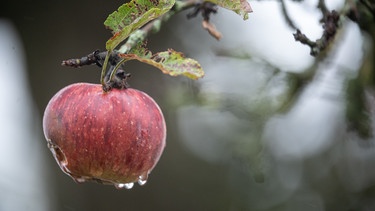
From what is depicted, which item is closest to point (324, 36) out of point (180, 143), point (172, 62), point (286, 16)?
point (286, 16)

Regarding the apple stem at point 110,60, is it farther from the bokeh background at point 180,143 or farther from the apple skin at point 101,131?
the bokeh background at point 180,143

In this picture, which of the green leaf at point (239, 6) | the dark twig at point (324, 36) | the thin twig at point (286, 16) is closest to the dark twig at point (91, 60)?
the green leaf at point (239, 6)

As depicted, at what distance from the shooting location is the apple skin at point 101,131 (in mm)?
957

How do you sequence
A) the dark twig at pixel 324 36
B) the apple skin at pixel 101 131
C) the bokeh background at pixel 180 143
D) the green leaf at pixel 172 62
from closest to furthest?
the green leaf at pixel 172 62, the apple skin at pixel 101 131, the dark twig at pixel 324 36, the bokeh background at pixel 180 143

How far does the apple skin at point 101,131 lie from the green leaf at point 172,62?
0.12 metres

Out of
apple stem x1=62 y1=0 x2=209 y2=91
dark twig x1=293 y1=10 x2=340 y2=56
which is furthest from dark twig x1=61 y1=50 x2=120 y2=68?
dark twig x1=293 y1=10 x2=340 y2=56

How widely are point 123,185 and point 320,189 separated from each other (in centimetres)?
189

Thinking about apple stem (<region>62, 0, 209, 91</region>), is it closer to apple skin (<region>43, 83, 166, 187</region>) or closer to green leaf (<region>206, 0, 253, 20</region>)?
apple skin (<region>43, 83, 166, 187</region>)

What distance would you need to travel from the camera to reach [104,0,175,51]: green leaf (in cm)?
85

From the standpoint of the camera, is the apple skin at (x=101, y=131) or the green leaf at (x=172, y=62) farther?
the apple skin at (x=101, y=131)

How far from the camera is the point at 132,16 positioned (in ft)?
3.00

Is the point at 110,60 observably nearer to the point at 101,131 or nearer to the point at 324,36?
the point at 101,131

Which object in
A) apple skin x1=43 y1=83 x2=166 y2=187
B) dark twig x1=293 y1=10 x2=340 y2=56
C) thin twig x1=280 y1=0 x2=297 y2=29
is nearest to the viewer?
apple skin x1=43 y1=83 x2=166 y2=187

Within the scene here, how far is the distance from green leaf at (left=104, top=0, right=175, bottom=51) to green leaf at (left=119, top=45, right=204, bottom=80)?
0.03m
